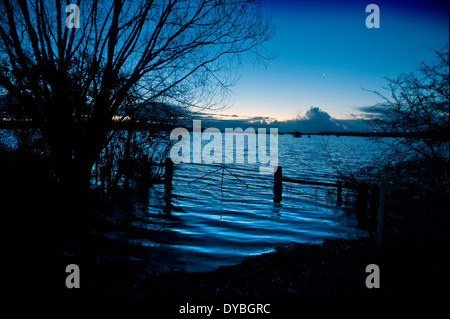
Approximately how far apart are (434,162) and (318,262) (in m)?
3.95

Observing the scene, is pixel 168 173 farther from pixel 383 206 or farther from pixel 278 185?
pixel 383 206

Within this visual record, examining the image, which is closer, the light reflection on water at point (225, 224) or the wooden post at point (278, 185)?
the light reflection on water at point (225, 224)

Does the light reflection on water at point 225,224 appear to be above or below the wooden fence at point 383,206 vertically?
below

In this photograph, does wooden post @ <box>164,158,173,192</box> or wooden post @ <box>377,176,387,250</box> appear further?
wooden post @ <box>164,158,173,192</box>

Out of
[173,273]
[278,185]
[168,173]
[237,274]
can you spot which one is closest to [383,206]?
[237,274]

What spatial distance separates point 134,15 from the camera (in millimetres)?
8375

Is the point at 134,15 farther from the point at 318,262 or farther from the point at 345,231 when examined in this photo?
the point at 345,231

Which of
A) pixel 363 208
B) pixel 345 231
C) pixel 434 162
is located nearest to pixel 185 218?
pixel 345 231

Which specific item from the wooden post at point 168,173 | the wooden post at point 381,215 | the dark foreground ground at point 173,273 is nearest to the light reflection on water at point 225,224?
the wooden post at point 168,173

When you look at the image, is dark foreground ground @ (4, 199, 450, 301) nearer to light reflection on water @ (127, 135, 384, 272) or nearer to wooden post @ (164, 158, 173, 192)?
light reflection on water @ (127, 135, 384, 272)

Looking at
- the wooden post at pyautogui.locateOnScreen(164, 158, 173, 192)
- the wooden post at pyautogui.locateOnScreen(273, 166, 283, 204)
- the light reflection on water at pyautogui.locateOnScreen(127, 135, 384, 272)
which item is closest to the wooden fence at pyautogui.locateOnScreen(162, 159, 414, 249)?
the wooden post at pyautogui.locateOnScreen(273, 166, 283, 204)

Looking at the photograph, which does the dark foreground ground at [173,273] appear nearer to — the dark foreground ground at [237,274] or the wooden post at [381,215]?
the dark foreground ground at [237,274]

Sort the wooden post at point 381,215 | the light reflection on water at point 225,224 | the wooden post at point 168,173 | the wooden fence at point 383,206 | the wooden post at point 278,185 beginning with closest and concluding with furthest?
1. the wooden fence at point 383,206
2. the wooden post at point 381,215
3. the light reflection on water at point 225,224
4. the wooden post at point 278,185
5. the wooden post at point 168,173

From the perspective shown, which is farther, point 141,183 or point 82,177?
point 141,183
